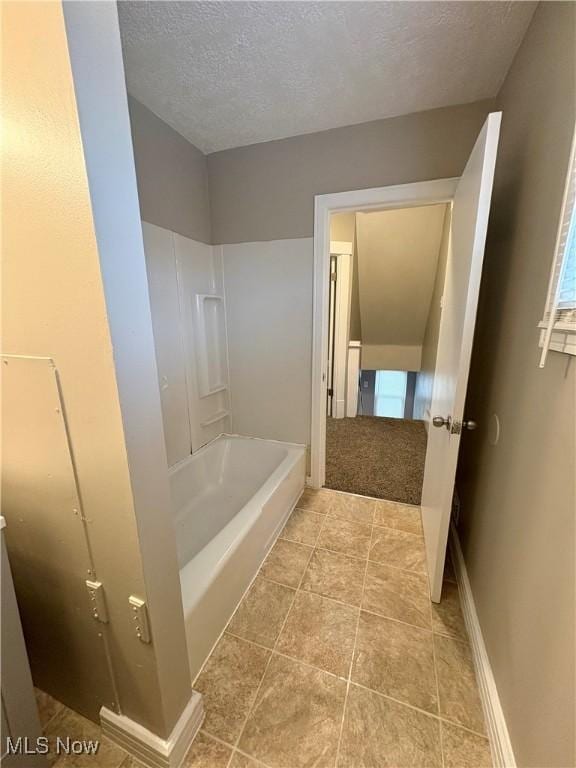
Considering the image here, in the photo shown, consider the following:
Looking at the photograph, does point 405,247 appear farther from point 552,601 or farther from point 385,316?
point 552,601

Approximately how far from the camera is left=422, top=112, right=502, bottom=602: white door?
106cm

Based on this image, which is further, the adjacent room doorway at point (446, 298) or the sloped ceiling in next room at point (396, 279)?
the sloped ceiling in next room at point (396, 279)

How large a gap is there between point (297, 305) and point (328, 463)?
1.49m

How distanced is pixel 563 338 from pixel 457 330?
582mm

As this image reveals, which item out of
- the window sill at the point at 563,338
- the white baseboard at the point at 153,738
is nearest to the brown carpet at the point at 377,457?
the white baseboard at the point at 153,738

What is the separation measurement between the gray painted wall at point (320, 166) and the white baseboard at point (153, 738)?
94.3 inches

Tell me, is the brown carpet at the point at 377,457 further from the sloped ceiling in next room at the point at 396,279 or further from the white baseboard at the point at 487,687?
the sloped ceiling in next room at the point at 396,279

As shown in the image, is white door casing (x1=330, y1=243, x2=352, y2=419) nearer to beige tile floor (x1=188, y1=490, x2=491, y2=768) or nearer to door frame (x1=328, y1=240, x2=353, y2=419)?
door frame (x1=328, y1=240, x2=353, y2=419)

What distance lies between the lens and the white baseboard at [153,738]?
2.90ft

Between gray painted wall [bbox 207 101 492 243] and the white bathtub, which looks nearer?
the white bathtub

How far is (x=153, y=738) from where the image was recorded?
35.2 inches

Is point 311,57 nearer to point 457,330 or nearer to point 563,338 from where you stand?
point 457,330

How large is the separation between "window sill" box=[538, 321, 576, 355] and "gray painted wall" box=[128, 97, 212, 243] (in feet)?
6.33

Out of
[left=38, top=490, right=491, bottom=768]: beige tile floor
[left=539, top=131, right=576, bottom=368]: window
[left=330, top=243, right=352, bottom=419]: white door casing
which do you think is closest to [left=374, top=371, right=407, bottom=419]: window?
[left=330, top=243, right=352, bottom=419]: white door casing
